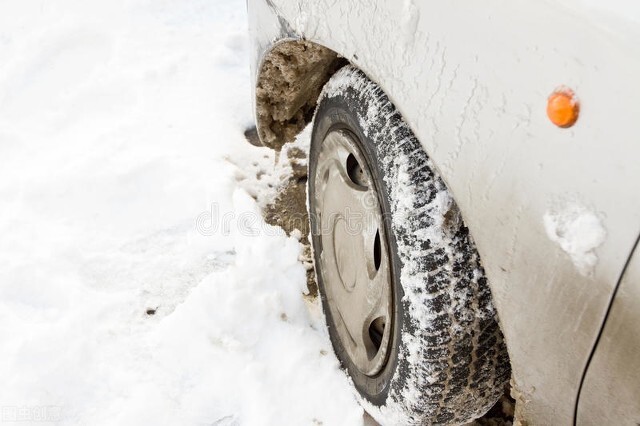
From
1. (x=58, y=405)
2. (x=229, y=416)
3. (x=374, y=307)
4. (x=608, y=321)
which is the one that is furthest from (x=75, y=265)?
(x=608, y=321)

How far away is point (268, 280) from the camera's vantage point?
2.38 meters

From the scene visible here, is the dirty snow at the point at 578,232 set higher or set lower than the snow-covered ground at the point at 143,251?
higher

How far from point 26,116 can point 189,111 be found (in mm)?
887

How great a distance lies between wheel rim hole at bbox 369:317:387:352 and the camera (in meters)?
1.82

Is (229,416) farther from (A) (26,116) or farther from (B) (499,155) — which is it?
(A) (26,116)

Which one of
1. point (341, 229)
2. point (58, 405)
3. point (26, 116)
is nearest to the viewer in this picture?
point (341, 229)

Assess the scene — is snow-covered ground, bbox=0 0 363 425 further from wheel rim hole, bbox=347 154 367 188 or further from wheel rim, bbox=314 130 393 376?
wheel rim hole, bbox=347 154 367 188

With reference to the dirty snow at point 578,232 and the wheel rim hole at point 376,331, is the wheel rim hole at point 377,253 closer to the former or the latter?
the wheel rim hole at point 376,331

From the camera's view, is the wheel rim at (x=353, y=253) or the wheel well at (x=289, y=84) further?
the wheel well at (x=289, y=84)

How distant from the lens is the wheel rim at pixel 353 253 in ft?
5.28

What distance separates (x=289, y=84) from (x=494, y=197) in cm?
116

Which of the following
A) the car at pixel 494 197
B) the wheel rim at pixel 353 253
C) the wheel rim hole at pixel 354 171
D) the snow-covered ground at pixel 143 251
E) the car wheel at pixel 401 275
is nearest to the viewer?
the car at pixel 494 197

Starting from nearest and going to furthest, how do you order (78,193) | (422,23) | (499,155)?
(499,155) < (422,23) < (78,193)

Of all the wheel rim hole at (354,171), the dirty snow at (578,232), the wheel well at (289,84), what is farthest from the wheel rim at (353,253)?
the dirty snow at (578,232)
